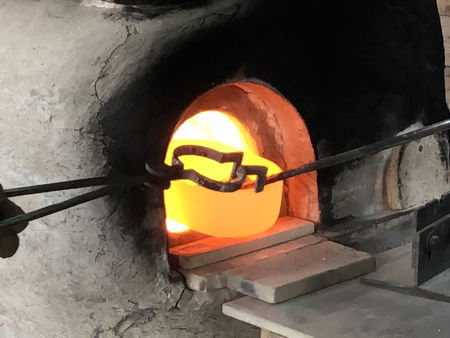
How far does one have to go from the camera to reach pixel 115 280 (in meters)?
1.39

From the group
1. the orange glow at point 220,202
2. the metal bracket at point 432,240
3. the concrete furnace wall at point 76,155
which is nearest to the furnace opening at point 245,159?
the orange glow at point 220,202

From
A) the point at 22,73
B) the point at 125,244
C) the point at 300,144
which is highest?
the point at 22,73

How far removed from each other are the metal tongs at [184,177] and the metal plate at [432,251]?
0.19m

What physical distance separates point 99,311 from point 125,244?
127mm

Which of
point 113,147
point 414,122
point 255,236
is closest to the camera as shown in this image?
point 113,147

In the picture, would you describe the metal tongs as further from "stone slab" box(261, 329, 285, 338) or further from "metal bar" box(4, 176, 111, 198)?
"stone slab" box(261, 329, 285, 338)

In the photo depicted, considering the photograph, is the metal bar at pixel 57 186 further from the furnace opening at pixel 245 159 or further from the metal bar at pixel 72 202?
the furnace opening at pixel 245 159

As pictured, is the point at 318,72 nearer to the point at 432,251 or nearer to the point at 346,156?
the point at 346,156

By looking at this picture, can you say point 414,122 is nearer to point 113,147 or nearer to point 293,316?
point 293,316

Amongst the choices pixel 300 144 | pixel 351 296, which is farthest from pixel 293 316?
pixel 300 144

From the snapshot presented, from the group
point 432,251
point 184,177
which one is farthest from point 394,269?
point 184,177

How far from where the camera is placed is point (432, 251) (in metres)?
1.44

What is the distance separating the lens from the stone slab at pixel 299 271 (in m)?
1.42

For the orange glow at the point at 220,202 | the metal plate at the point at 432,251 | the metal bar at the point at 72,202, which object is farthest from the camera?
the orange glow at the point at 220,202
